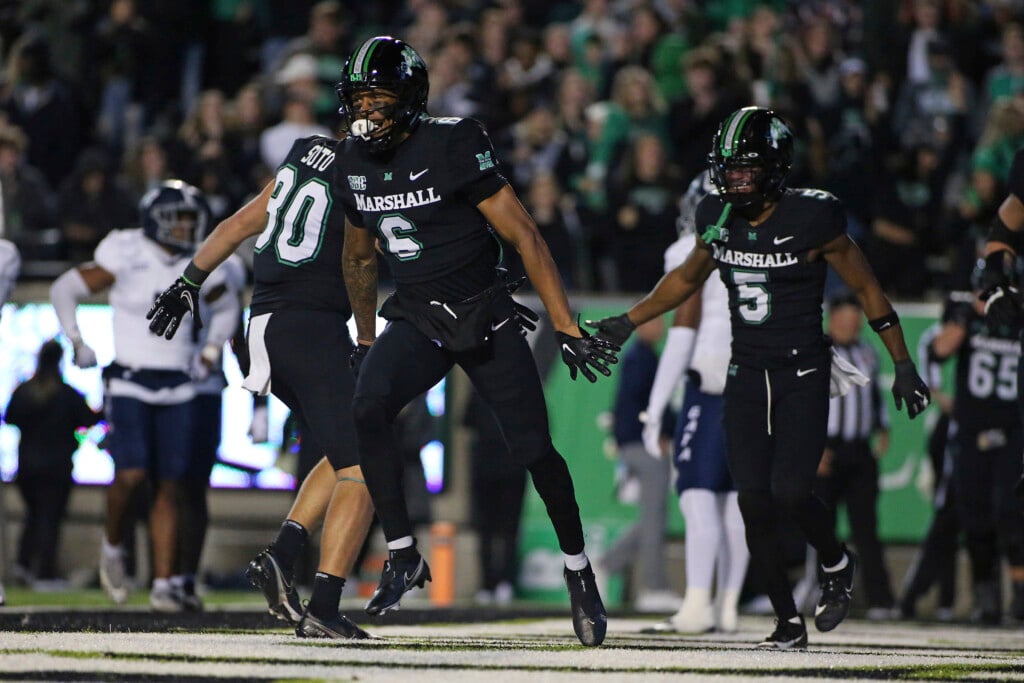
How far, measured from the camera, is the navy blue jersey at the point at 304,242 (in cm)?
694

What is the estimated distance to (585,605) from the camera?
633 cm

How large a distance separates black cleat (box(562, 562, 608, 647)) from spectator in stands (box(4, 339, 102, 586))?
6607 millimetres

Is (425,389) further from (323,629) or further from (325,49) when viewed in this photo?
(325,49)

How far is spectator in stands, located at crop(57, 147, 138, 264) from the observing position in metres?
12.9

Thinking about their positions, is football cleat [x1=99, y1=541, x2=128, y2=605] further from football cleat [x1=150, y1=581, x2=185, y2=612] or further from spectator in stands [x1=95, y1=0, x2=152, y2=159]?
spectator in stands [x1=95, y1=0, x2=152, y2=159]

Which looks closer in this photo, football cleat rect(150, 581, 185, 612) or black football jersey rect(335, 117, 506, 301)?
black football jersey rect(335, 117, 506, 301)

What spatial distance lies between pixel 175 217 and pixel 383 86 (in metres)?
3.53

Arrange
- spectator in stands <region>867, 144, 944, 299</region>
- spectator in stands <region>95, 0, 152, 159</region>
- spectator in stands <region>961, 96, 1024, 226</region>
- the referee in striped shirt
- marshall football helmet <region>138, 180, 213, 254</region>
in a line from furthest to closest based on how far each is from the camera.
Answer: spectator in stands <region>95, 0, 152, 159</region>, spectator in stands <region>867, 144, 944, 299</region>, spectator in stands <region>961, 96, 1024, 226</region>, the referee in striped shirt, marshall football helmet <region>138, 180, 213, 254</region>

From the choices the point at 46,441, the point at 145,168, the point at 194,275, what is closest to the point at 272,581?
the point at 194,275

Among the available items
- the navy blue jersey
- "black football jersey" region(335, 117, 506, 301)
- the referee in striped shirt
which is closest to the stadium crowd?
the referee in striped shirt

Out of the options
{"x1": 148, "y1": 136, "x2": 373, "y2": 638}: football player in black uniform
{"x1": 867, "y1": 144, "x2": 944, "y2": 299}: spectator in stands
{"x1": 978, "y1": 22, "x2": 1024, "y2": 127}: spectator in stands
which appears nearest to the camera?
{"x1": 148, "y1": 136, "x2": 373, "y2": 638}: football player in black uniform

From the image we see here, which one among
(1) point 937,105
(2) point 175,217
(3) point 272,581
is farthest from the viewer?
(1) point 937,105

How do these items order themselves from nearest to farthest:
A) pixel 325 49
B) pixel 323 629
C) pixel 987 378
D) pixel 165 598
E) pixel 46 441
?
pixel 323 629 < pixel 165 598 < pixel 987 378 < pixel 46 441 < pixel 325 49

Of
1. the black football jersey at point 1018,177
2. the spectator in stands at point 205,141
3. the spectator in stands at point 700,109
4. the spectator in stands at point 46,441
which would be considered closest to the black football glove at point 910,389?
the black football jersey at point 1018,177
